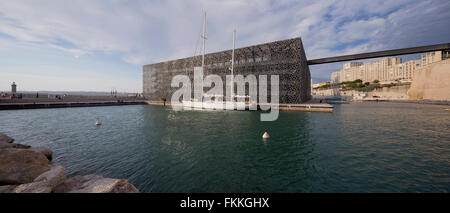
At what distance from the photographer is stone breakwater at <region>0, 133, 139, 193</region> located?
13.2 ft

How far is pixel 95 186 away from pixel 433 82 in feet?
275

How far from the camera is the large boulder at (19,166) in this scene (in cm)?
473

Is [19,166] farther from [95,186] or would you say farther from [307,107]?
[307,107]

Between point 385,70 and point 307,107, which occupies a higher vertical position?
point 385,70

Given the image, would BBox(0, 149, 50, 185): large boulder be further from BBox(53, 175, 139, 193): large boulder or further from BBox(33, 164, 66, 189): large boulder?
BBox(53, 175, 139, 193): large boulder

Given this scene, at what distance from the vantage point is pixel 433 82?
5056cm

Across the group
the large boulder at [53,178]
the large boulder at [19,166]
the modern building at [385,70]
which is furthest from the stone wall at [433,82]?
the large boulder at [19,166]

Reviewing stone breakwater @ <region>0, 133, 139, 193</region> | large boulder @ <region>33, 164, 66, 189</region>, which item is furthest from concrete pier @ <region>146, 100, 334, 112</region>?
large boulder @ <region>33, 164, 66, 189</region>

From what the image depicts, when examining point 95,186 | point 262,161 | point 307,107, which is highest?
point 307,107

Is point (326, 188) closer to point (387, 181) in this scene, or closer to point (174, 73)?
point (387, 181)

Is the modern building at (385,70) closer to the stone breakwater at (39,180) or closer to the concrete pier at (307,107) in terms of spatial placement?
the concrete pier at (307,107)

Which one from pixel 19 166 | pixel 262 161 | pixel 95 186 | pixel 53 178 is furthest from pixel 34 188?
pixel 262 161
